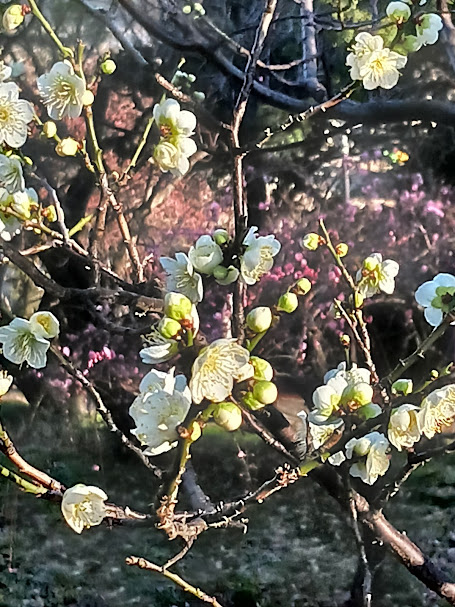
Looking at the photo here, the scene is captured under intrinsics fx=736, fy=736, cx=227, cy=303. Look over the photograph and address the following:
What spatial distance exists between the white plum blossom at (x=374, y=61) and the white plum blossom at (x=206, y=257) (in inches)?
10.0

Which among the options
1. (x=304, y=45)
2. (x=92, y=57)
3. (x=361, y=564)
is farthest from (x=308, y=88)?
(x=361, y=564)

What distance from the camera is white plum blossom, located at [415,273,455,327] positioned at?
640mm

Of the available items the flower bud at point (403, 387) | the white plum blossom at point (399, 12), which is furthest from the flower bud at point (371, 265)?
the white plum blossom at point (399, 12)

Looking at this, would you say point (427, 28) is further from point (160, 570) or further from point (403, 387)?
point (160, 570)

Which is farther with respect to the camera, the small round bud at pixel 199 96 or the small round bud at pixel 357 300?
the small round bud at pixel 199 96

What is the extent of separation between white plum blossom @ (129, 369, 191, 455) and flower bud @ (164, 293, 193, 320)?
0.16 ft

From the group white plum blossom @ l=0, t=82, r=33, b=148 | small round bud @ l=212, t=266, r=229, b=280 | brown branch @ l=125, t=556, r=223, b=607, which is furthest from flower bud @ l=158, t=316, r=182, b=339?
white plum blossom @ l=0, t=82, r=33, b=148

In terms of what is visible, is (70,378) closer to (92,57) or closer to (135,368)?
(135,368)

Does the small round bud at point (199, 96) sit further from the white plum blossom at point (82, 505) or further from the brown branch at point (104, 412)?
the white plum blossom at point (82, 505)

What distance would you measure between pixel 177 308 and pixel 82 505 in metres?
0.24

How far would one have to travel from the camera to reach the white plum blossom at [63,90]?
731mm

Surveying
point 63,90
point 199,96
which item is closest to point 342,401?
point 63,90

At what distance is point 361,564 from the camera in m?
0.92

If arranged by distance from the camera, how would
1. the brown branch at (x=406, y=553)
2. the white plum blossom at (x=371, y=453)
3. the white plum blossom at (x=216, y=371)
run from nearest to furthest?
the white plum blossom at (x=216, y=371)
the white plum blossom at (x=371, y=453)
the brown branch at (x=406, y=553)
